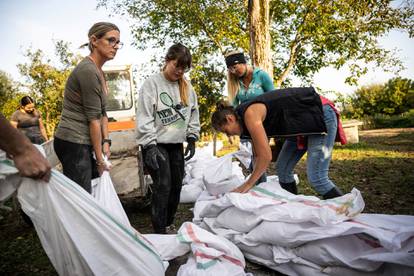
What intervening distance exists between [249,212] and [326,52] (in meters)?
9.92

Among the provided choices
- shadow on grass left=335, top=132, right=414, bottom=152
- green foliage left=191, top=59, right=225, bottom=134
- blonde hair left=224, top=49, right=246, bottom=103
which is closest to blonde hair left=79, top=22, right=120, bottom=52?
blonde hair left=224, top=49, right=246, bottom=103

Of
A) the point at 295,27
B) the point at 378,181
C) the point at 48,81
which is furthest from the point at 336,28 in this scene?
the point at 48,81

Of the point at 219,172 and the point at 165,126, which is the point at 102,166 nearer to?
the point at 165,126

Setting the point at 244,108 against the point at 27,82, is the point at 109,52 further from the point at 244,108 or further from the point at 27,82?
the point at 27,82

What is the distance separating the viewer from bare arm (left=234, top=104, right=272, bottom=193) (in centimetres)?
197

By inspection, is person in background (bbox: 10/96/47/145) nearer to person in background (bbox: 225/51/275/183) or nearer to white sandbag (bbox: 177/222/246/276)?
person in background (bbox: 225/51/275/183)

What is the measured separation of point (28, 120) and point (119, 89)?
220cm

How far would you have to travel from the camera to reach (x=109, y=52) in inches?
75.7

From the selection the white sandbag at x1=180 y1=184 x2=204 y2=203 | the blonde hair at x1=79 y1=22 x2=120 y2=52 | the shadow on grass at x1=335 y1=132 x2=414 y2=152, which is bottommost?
the shadow on grass at x1=335 y1=132 x2=414 y2=152

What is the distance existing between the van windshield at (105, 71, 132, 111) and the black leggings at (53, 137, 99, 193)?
4.88 m

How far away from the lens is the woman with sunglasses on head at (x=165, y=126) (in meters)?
2.29

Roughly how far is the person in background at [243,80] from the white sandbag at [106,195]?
4.89ft

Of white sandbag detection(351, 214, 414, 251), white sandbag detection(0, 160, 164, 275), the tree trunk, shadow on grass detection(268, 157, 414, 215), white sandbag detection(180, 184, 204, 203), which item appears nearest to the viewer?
white sandbag detection(0, 160, 164, 275)

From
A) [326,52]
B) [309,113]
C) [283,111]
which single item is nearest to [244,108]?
[283,111]
